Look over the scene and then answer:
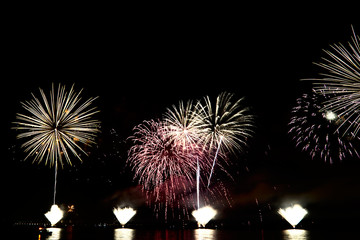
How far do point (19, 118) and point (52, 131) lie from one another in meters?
2.79

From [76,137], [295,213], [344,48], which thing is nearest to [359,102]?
[344,48]

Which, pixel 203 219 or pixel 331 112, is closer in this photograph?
pixel 331 112

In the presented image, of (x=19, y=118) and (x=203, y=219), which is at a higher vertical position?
(x=19, y=118)

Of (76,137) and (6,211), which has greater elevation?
(76,137)

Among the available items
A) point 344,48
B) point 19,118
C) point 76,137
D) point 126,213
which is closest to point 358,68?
point 344,48

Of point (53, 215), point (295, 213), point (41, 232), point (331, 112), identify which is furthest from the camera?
point (295, 213)

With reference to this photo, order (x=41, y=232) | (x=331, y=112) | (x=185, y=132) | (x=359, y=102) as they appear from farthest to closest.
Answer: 1. (x=41, y=232)
2. (x=185, y=132)
3. (x=331, y=112)
4. (x=359, y=102)

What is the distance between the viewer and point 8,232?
82.9 feet

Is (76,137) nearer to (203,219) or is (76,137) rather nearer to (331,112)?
(331,112)

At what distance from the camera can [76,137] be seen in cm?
2623

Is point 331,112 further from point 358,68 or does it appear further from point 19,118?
point 19,118

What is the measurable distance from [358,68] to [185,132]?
1435 centimetres

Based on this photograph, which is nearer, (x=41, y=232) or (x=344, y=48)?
(x=344, y=48)

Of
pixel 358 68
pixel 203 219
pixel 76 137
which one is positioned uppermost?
pixel 358 68
